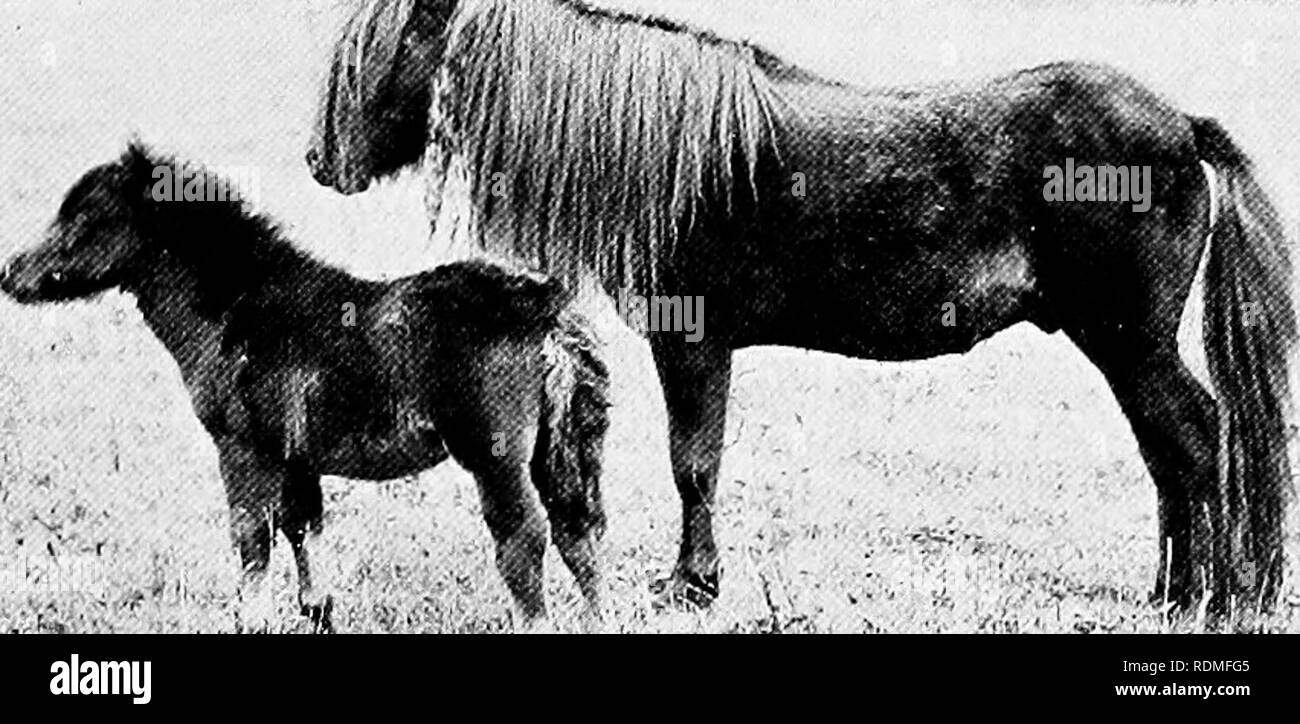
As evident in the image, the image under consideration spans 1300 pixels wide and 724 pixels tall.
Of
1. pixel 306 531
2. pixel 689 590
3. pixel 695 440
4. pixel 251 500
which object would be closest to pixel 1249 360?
pixel 695 440

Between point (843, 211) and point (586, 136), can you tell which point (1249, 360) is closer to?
point (843, 211)

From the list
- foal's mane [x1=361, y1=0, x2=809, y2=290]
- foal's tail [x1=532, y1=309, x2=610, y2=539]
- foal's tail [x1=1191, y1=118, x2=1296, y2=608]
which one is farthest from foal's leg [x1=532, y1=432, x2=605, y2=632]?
foal's tail [x1=1191, y1=118, x2=1296, y2=608]

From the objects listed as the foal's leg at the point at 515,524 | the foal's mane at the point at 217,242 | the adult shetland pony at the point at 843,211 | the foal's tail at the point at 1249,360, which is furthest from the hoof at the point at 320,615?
the foal's tail at the point at 1249,360

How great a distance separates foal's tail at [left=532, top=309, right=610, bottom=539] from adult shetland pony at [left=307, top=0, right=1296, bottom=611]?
0.28 m

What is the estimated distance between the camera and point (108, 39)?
577 cm

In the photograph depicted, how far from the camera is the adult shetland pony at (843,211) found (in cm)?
530

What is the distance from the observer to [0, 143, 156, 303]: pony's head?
5.11 meters

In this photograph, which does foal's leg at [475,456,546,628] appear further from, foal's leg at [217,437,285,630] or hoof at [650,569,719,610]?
foal's leg at [217,437,285,630]

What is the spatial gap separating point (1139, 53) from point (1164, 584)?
147 cm

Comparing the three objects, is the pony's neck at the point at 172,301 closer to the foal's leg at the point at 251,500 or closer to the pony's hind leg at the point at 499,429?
the foal's leg at the point at 251,500

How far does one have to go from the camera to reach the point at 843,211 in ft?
17.5

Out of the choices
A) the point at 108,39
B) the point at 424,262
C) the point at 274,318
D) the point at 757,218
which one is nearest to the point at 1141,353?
the point at 757,218

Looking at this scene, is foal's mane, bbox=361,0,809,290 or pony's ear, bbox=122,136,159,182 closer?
pony's ear, bbox=122,136,159,182

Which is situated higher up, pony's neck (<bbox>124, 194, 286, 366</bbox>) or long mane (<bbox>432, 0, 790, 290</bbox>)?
long mane (<bbox>432, 0, 790, 290</bbox>)
